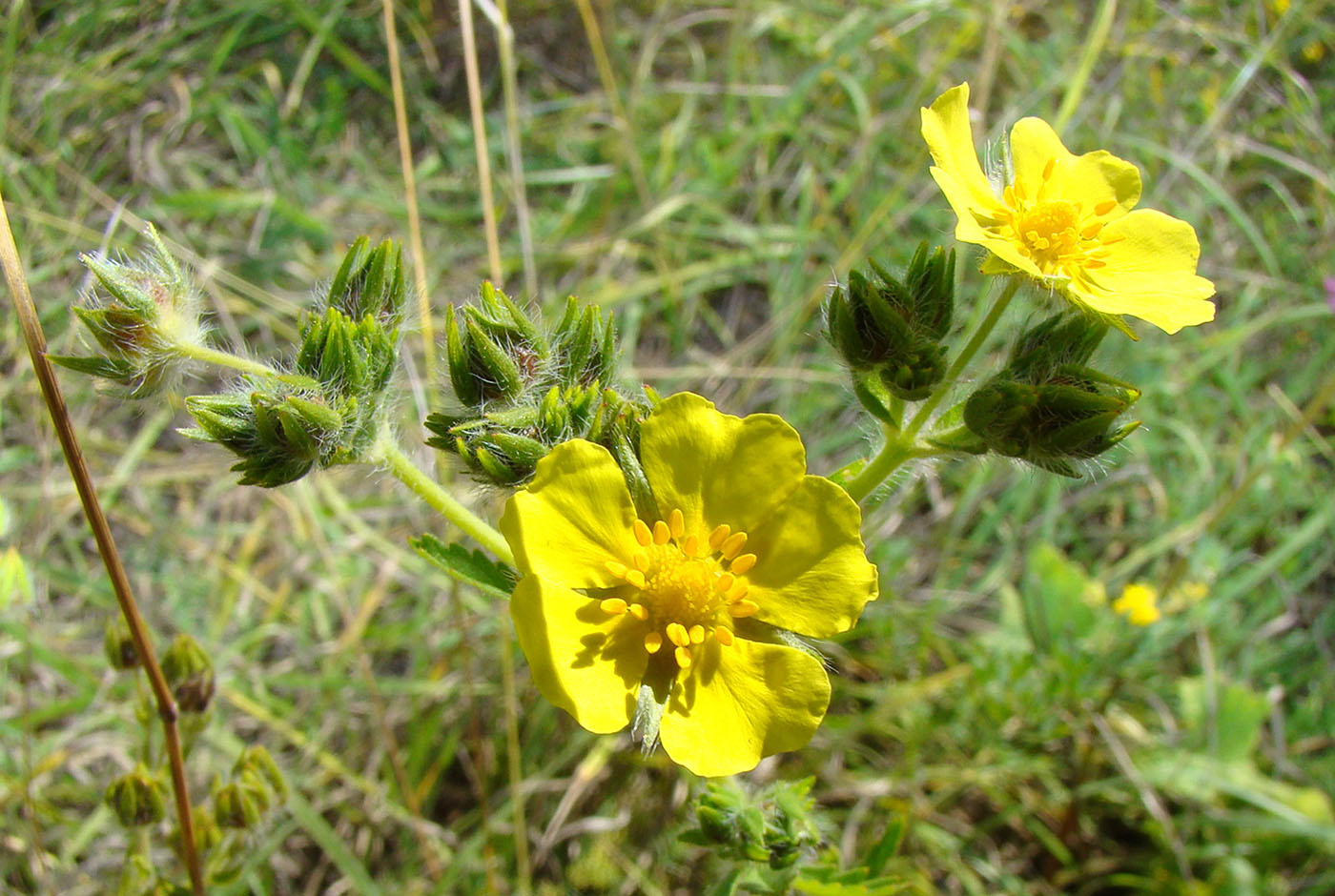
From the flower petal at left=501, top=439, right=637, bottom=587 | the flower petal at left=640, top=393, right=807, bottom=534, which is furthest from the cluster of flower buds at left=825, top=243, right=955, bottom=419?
the flower petal at left=501, top=439, right=637, bottom=587

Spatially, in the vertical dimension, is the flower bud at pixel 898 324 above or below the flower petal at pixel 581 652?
above

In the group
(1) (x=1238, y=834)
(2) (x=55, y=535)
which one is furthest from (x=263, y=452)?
(1) (x=1238, y=834)

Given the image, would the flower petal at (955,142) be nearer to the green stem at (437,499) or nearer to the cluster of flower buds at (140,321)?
the green stem at (437,499)

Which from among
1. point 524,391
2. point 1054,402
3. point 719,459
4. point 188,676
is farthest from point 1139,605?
point 188,676

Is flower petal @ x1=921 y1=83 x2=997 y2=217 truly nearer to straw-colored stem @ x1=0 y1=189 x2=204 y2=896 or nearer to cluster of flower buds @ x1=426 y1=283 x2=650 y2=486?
cluster of flower buds @ x1=426 y1=283 x2=650 y2=486

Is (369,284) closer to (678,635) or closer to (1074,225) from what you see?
(678,635)

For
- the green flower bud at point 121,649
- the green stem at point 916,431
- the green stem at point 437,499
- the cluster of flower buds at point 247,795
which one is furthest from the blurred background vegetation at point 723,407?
the green stem at point 437,499

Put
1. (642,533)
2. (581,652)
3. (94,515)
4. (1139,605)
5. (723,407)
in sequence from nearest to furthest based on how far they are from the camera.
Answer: (581,652) → (642,533) → (94,515) → (1139,605) → (723,407)
